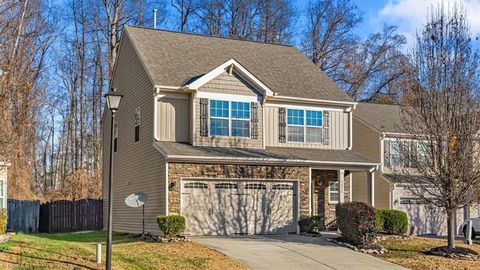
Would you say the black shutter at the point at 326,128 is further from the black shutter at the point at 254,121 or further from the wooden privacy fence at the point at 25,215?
the wooden privacy fence at the point at 25,215

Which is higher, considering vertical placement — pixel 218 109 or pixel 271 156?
pixel 218 109

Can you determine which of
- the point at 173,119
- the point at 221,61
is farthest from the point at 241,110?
the point at 221,61

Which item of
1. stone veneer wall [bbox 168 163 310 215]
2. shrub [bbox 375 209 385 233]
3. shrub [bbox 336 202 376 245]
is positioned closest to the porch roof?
stone veneer wall [bbox 168 163 310 215]

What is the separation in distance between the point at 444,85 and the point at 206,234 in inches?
376

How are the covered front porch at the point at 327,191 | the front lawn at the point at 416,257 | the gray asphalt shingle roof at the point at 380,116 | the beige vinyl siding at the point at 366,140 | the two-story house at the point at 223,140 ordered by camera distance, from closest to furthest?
the front lawn at the point at 416,257 < the two-story house at the point at 223,140 < the covered front porch at the point at 327,191 < the beige vinyl siding at the point at 366,140 < the gray asphalt shingle roof at the point at 380,116

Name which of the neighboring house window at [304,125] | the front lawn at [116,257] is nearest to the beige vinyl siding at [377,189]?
the neighboring house window at [304,125]

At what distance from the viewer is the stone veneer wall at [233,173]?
21.9 metres

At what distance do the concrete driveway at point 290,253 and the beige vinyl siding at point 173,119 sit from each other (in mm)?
4254

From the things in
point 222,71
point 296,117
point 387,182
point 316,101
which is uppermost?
point 222,71

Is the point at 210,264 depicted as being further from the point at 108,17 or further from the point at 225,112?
the point at 108,17

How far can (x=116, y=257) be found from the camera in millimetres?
16156

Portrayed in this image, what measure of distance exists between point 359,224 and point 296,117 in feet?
23.3

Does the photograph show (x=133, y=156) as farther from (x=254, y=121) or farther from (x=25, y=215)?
(x=25, y=215)

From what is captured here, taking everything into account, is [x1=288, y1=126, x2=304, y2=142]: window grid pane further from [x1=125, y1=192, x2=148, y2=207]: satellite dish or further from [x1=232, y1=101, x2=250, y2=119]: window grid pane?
[x1=125, y1=192, x2=148, y2=207]: satellite dish
